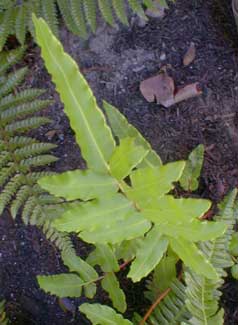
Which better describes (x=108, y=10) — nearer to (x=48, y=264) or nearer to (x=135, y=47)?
(x=135, y=47)

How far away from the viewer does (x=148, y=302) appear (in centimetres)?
266

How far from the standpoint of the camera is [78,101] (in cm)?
133

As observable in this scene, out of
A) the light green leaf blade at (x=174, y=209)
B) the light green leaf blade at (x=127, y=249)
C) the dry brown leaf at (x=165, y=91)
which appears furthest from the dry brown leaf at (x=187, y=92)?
the light green leaf blade at (x=174, y=209)

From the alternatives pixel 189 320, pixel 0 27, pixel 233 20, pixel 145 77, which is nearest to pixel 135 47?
pixel 145 77

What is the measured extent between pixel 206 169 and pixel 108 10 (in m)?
0.98

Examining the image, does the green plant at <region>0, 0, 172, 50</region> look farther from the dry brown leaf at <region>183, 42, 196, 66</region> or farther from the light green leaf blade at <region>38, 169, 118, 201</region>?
the light green leaf blade at <region>38, 169, 118, 201</region>

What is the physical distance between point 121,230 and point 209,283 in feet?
2.31

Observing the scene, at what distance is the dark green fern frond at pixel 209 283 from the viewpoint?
1.96m

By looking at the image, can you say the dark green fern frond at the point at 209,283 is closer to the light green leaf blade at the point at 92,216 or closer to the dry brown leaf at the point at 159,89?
the light green leaf blade at the point at 92,216

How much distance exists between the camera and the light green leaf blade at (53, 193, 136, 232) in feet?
4.61

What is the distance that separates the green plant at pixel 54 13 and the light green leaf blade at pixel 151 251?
4.02 feet

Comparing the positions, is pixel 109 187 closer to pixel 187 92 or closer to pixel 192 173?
pixel 192 173

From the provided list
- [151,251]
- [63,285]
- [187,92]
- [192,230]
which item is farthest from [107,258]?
[187,92]

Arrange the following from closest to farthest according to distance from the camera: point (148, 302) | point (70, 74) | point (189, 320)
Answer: point (70, 74)
point (189, 320)
point (148, 302)
